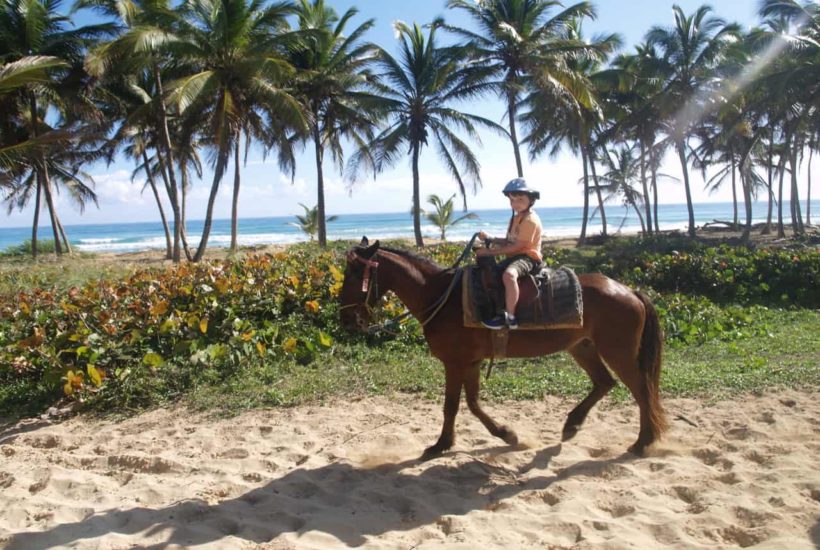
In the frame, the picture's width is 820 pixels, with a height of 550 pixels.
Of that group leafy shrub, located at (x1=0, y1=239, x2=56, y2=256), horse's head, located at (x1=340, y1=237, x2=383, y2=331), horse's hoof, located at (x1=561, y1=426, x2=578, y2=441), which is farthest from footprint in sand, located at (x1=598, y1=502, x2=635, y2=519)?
leafy shrub, located at (x1=0, y1=239, x2=56, y2=256)

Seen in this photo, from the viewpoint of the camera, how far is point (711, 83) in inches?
925

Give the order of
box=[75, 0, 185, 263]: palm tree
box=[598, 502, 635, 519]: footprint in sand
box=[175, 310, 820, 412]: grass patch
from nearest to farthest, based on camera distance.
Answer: box=[598, 502, 635, 519]: footprint in sand → box=[175, 310, 820, 412]: grass patch → box=[75, 0, 185, 263]: palm tree

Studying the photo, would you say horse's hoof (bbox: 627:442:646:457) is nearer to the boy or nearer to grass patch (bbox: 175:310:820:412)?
grass patch (bbox: 175:310:820:412)

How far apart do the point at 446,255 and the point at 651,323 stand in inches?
290

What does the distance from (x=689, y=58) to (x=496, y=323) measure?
2500 centimetres

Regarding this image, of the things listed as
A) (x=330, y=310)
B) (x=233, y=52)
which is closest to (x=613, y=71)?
(x=233, y=52)

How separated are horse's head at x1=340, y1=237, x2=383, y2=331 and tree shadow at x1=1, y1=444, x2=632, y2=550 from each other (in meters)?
1.08

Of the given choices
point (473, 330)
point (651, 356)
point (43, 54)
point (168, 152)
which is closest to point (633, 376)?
point (651, 356)

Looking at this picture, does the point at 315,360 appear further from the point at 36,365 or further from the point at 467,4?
the point at 467,4

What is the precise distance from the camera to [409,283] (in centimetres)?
418

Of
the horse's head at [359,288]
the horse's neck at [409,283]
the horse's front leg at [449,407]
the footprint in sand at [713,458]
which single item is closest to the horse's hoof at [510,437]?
the horse's front leg at [449,407]

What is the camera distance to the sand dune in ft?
10.1

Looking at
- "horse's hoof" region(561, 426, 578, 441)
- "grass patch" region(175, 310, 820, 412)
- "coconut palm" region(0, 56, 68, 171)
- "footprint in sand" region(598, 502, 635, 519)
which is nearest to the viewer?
"footprint in sand" region(598, 502, 635, 519)

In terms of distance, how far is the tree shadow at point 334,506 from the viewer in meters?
3.15
